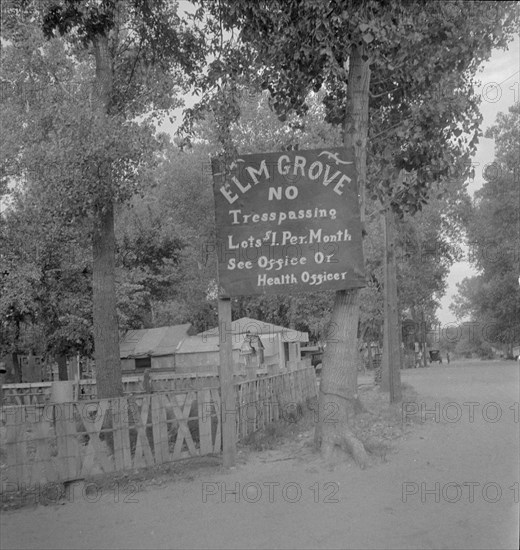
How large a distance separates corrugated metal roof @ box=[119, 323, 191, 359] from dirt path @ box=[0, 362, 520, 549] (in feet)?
77.9

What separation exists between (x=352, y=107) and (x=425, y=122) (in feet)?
4.27

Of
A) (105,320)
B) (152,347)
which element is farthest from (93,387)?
(152,347)

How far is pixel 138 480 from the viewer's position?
360 inches

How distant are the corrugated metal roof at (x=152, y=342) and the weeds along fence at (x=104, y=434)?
910 inches

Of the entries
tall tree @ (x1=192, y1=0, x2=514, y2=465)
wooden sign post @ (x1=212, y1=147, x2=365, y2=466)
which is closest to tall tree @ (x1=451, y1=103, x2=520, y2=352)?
tall tree @ (x1=192, y1=0, x2=514, y2=465)

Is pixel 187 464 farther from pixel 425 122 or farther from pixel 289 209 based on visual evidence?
pixel 425 122

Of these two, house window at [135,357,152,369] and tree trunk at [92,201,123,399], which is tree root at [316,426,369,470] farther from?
house window at [135,357,152,369]

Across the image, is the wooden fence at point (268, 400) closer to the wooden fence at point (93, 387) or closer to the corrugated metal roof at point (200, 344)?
the wooden fence at point (93, 387)

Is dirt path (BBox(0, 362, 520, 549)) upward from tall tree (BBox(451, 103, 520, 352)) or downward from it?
downward

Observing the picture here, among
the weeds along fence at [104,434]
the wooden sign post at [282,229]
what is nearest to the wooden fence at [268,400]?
the weeds along fence at [104,434]

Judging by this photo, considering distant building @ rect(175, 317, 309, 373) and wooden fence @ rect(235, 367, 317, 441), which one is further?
distant building @ rect(175, 317, 309, 373)

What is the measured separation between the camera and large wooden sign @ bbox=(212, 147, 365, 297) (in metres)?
9.77

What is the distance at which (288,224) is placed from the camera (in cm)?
986

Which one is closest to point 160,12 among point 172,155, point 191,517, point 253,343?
point 191,517
